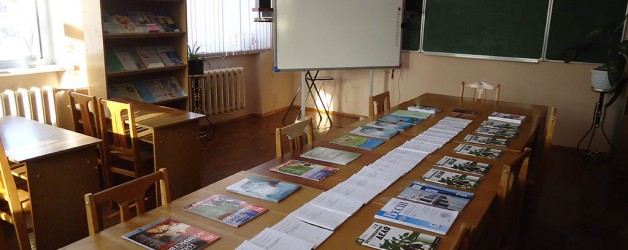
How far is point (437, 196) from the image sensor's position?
6.19 feet

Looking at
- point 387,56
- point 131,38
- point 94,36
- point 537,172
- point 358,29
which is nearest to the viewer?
point 537,172

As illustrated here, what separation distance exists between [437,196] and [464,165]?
19.0 inches

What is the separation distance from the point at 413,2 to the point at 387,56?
79 centimetres

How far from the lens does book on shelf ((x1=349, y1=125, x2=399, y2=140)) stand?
9.19 feet

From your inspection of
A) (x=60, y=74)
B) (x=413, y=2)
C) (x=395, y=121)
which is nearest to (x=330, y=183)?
(x=395, y=121)

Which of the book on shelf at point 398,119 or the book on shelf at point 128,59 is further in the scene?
the book on shelf at point 128,59

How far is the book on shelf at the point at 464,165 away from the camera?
7.25 ft

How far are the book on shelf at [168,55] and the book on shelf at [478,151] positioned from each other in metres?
3.18

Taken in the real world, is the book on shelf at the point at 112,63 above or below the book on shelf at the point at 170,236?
above

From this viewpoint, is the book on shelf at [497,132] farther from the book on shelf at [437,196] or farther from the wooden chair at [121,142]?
the wooden chair at [121,142]

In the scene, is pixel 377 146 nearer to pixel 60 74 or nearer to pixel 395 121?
pixel 395 121

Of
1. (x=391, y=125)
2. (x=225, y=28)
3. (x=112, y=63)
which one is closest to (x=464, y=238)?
(x=391, y=125)

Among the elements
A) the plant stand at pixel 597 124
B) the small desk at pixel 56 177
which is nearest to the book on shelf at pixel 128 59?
the small desk at pixel 56 177

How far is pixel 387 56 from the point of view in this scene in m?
5.60
